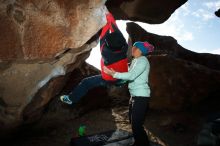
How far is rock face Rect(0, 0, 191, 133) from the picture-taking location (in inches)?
134

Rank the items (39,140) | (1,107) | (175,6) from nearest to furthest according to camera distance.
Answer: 1. (1,107)
2. (39,140)
3. (175,6)

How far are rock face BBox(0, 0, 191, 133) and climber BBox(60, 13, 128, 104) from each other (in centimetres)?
25

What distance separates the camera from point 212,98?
7.89m

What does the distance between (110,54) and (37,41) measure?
1.00 metres

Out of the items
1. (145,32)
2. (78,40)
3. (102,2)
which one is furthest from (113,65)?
(145,32)

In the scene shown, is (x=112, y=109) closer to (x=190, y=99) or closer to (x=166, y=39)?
(x=190, y=99)

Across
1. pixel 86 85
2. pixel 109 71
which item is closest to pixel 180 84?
pixel 86 85

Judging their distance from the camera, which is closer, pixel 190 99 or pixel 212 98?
pixel 190 99

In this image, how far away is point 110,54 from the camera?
3539mm

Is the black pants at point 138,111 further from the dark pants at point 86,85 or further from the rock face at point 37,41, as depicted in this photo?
the rock face at point 37,41

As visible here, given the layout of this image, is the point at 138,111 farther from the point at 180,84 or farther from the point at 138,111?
the point at 180,84

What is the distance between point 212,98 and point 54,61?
551 centimetres

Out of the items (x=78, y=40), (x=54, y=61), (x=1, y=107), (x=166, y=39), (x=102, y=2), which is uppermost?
(x=102, y=2)

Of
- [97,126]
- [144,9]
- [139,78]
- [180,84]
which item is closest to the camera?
[139,78]
